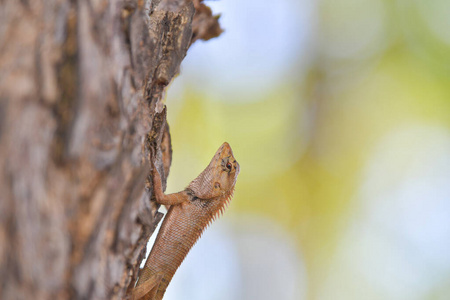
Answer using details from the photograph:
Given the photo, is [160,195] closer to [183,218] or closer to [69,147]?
[183,218]

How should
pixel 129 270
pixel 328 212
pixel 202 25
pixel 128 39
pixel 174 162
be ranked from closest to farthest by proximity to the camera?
pixel 128 39, pixel 129 270, pixel 202 25, pixel 174 162, pixel 328 212

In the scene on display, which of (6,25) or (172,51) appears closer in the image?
(6,25)

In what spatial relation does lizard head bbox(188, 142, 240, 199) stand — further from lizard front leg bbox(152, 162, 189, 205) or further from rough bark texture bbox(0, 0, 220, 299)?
rough bark texture bbox(0, 0, 220, 299)

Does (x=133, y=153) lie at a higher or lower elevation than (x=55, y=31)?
lower

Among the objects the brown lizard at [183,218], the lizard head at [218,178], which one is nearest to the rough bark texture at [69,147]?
the brown lizard at [183,218]

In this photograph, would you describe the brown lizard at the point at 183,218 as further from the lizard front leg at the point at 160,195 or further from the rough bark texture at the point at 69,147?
the rough bark texture at the point at 69,147

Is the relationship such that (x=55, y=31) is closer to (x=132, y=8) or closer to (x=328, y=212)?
(x=132, y=8)

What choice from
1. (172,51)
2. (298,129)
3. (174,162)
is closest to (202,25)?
(172,51)
